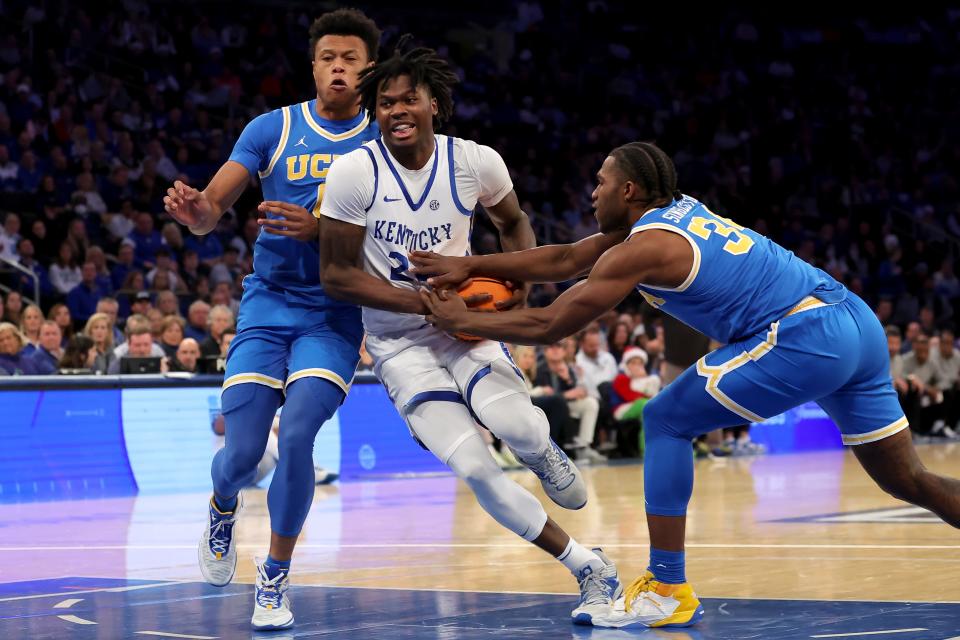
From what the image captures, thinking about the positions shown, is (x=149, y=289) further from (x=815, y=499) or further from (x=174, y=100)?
(x=815, y=499)

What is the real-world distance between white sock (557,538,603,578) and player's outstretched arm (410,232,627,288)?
1.00 metres

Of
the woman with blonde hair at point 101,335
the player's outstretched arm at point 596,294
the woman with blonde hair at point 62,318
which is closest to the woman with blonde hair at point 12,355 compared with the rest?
the woman with blonde hair at point 101,335

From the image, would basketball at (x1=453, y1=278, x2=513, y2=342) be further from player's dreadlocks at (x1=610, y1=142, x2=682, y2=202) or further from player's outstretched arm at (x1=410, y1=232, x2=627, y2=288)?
player's dreadlocks at (x1=610, y1=142, x2=682, y2=202)

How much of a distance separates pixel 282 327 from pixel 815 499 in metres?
5.56

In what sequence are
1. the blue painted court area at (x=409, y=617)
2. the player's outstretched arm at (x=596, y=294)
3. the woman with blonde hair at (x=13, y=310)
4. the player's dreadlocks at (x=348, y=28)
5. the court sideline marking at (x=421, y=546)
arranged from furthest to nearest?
the woman with blonde hair at (x=13, y=310)
the court sideline marking at (x=421, y=546)
the player's dreadlocks at (x=348, y=28)
the player's outstretched arm at (x=596, y=294)
the blue painted court area at (x=409, y=617)

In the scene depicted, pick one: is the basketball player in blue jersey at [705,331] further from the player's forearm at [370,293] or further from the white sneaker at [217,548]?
the white sneaker at [217,548]

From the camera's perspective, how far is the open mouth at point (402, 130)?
5.06 meters

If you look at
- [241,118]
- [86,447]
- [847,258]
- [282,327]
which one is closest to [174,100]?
[241,118]

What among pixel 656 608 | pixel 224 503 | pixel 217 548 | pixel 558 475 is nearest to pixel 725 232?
pixel 558 475

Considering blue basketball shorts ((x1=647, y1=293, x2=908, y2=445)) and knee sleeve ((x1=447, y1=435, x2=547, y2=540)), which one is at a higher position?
blue basketball shorts ((x1=647, y1=293, x2=908, y2=445))

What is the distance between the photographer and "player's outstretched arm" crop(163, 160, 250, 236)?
17.1 feet

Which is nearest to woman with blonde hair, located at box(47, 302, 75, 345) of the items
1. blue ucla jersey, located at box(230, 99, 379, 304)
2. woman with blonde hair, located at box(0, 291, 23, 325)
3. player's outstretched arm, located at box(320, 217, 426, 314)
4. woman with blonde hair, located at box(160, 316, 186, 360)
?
woman with blonde hair, located at box(0, 291, 23, 325)

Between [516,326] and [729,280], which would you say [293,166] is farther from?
[729,280]

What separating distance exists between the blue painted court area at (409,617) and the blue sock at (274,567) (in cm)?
20
